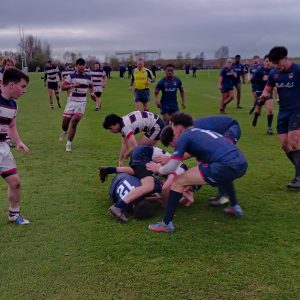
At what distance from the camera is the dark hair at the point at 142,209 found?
18.0 feet

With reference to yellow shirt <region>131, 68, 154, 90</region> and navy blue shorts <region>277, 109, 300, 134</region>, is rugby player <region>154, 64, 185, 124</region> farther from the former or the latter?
navy blue shorts <region>277, 109, 300, 134</region>

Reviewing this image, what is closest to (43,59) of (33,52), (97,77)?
(33,52)

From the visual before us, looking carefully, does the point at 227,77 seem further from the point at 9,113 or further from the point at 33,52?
the point at 33,52

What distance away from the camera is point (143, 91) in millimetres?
15102

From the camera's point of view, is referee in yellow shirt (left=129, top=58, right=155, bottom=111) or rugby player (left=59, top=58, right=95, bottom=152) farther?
referee in yellow shirt (left=129, top=58, right=155, bottom=111)

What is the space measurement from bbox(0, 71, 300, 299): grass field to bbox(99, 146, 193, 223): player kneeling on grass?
0.17m

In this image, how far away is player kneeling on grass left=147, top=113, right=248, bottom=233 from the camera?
4.90 meters

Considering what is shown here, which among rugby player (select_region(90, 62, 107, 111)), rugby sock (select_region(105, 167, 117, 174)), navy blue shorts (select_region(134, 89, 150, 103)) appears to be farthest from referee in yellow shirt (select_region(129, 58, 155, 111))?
rugby sock (select_region(105, 167, 117, 174))

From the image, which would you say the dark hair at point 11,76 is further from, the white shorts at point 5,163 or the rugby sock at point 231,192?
the rugby sock at point 231,192

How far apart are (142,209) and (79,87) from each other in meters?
5.50

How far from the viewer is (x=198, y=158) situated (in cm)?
507

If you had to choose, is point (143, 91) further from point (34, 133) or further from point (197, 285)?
point (197, 285)

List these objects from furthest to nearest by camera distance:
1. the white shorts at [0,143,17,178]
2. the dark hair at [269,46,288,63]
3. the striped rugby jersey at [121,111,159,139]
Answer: the striped rugby jersey at [121,111,159,139], the dark hair at [269,46,288,63], the white shorts at [0,143,17,178]

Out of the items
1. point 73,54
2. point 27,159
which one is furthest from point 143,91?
point 73,54
